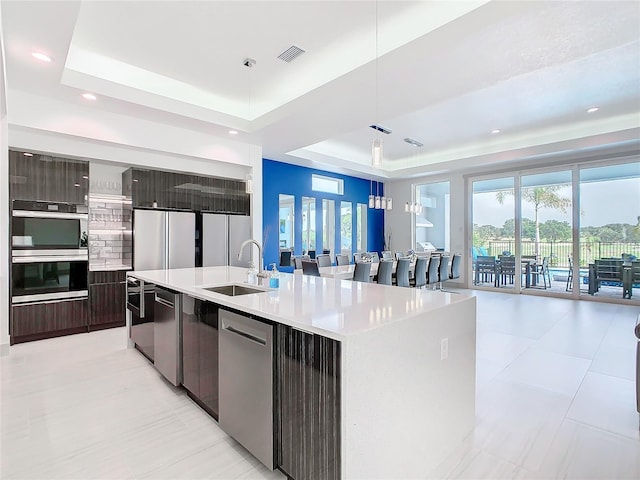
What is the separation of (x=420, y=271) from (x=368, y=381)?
15.0 feet

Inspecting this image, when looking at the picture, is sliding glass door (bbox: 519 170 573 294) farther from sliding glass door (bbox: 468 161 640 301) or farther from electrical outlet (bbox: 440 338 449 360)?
electrical outlet (bbox: 440 338 449 360)

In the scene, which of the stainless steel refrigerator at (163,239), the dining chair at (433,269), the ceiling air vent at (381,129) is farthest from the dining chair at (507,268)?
the stainless steel refrigerator at (163,239)

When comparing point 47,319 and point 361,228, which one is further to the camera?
point 361,228

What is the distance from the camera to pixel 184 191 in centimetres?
527

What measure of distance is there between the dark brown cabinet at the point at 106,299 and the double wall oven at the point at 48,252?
0.11 meters

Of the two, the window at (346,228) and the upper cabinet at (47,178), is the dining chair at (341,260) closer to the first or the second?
the window at (346,228)

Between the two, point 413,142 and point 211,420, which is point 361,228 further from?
point 211,420

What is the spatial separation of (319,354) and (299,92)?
3788mm

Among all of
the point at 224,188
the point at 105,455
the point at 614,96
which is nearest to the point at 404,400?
the point at 105,455

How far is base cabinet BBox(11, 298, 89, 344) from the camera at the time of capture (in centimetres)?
389

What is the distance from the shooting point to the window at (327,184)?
819cm

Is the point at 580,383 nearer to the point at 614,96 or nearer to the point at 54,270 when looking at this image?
the point at 614,96

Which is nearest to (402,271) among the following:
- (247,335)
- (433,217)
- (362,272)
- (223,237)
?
(362,272)

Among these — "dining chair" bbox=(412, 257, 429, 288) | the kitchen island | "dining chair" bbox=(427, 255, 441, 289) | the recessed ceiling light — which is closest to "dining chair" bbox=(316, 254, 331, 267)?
"dining chair" bbox=(412, 257, 429, 288)
